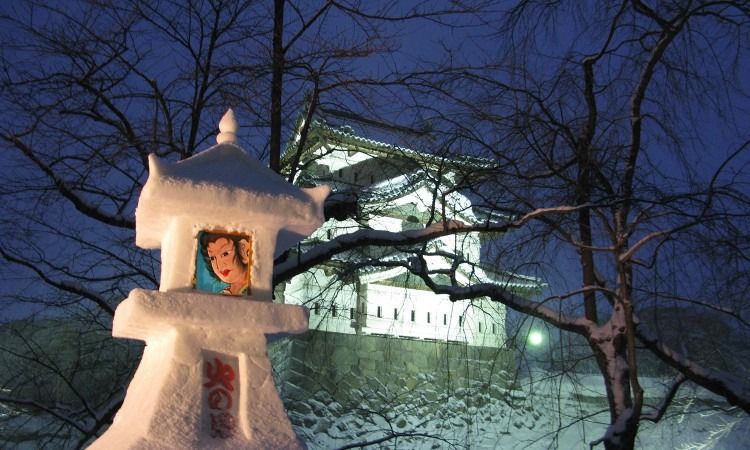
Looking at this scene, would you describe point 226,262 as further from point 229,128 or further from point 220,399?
point 229,128

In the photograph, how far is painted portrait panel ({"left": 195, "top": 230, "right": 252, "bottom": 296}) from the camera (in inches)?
133

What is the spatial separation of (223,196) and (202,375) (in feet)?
3.10

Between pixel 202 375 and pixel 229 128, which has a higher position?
pixel 229 128

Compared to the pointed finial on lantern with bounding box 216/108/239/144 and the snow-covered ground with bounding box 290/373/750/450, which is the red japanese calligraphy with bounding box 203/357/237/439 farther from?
the snow-covered ground with bounding box 290/373/750/450

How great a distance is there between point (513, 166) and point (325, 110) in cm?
211

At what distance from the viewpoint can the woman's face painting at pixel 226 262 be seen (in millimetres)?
3395

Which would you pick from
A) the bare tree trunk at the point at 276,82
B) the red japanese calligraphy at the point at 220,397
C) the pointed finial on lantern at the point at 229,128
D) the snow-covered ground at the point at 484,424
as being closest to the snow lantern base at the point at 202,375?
the red japanese calligraphy at the point at 220,397

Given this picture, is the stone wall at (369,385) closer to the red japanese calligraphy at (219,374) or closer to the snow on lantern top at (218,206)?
the snow on lantern top at (218,206)

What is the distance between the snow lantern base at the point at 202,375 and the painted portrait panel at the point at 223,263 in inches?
5.8

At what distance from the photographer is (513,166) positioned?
6262mm

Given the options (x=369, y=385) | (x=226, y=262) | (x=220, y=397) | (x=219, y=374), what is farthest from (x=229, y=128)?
(x=369, y=385)

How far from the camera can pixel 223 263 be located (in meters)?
3.42

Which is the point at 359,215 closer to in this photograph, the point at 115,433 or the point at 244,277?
the point at 244,277

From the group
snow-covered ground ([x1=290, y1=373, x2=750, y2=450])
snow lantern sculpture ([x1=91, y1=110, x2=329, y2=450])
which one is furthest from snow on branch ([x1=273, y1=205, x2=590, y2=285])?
snow-covered ground ([x1=290, y1=373, x2=750, y2=450])
